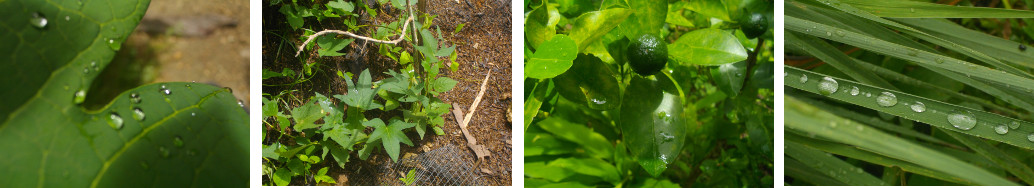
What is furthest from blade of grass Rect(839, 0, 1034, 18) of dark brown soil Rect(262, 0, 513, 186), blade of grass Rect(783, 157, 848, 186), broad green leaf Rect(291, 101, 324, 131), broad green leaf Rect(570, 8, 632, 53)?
broad green leaf Rect(291, 101, 324, 131)

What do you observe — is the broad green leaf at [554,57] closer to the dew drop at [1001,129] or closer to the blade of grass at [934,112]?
the blade of grass at [934,112]

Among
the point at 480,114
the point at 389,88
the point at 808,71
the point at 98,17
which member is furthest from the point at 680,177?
the point at 98,17

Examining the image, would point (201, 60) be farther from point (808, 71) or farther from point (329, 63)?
point (808, 71)

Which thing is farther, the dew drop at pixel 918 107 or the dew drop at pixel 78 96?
the dew drop at pixel 918 107

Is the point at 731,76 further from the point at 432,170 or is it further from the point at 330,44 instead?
the point at 330,44

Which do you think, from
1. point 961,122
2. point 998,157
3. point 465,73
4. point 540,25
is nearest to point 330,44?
point 465,73

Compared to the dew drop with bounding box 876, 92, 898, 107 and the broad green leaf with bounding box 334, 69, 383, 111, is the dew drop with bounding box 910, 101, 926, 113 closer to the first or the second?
the dew drop with bounding box 876, 92, 898, 107

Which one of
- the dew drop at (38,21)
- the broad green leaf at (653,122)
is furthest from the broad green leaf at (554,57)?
the dew drop at (38,21)
